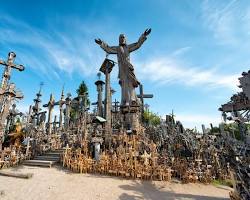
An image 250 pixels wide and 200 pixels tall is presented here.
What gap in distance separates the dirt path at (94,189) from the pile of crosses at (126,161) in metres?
0.51

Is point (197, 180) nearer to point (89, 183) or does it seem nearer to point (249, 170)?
point (249, 170)

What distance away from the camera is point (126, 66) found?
14398 mm

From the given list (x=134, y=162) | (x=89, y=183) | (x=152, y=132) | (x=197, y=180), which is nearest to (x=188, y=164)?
(x=197, y=180)

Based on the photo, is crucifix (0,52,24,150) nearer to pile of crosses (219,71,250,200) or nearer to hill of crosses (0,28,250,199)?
hill of crosses (0,28,250,199)

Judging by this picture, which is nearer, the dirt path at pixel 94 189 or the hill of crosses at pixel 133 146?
the dirt path at pixel 94 189

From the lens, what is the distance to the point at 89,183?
303 inches

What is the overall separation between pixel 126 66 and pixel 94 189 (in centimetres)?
964

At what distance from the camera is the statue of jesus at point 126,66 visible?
45.0ft

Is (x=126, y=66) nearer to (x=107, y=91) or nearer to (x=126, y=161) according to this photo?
(x=107, y=91)

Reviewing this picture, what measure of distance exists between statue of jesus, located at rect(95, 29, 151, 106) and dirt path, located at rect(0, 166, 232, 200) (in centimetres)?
612

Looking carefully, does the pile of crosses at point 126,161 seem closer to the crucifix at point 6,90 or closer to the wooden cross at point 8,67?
the crucifix at point 6,90

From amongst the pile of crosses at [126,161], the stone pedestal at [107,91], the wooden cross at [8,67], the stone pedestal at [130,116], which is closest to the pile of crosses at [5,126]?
the wooden cross at [8,67]

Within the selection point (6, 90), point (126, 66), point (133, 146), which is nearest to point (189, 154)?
point (133, 146)

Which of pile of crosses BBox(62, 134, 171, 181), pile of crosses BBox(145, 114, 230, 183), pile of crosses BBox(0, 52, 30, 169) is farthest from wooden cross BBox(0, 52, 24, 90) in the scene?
pile of crosses BBox(145, 114, 230, 183)
